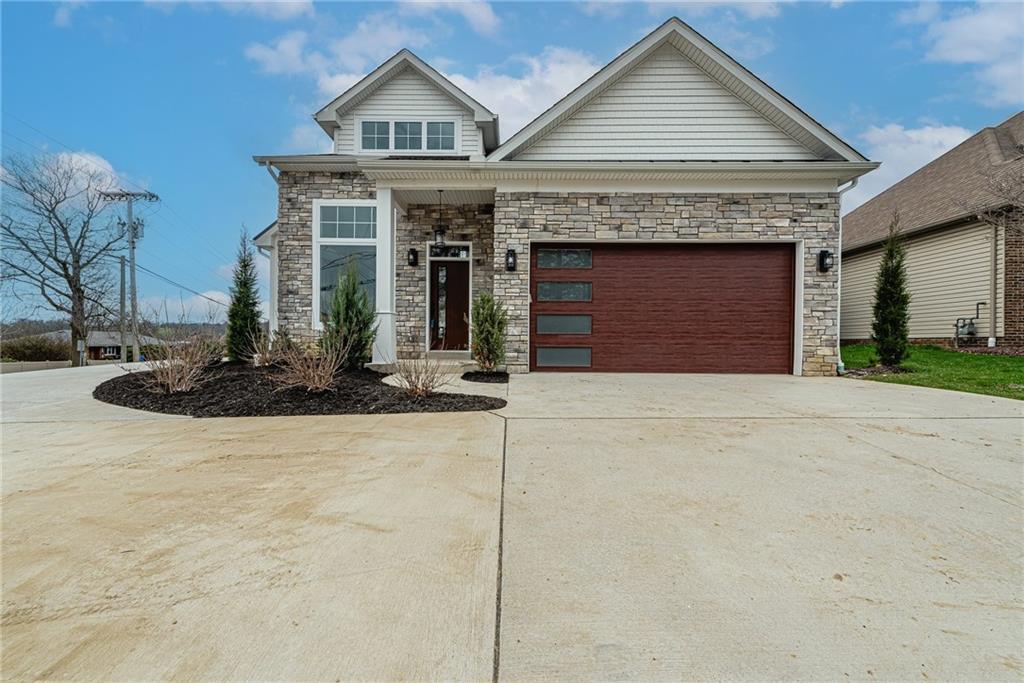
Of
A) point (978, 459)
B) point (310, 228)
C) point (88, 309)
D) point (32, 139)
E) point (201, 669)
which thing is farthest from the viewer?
point (88, 309)

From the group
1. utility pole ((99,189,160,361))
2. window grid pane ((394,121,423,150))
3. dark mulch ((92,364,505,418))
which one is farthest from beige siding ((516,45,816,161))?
utility pole ((99,189,160,361))

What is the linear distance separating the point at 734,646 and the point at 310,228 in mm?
10555

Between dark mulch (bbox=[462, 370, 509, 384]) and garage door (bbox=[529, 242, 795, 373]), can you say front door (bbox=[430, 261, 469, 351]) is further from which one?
dark mulch (bbox=[462, 370, 509, 384])

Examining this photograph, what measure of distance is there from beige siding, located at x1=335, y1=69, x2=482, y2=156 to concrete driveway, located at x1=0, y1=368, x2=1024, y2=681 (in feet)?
27.9

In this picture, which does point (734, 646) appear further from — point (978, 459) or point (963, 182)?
point (963, 182)

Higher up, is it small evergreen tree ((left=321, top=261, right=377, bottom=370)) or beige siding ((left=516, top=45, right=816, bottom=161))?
beige siding ((left=516, top=45, right=816, bottom=161))

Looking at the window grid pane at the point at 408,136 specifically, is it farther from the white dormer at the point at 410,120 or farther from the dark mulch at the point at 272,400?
the dark mulch at the point at 272,400

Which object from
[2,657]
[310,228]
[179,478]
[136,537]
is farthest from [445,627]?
[310,228]

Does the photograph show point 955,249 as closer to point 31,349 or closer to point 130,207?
point 31,349

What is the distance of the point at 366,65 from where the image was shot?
1062 centimetres

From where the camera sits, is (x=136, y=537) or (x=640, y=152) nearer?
(x=136, y=537)

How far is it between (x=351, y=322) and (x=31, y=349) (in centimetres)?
1662

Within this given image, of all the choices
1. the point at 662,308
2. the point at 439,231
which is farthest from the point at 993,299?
the point at 439,231

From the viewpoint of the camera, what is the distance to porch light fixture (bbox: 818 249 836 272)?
8.08m
